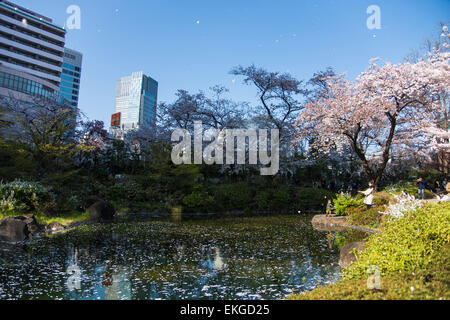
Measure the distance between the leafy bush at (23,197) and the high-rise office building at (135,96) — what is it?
14232 cm

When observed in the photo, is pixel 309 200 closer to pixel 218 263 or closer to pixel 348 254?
pixel 348 254

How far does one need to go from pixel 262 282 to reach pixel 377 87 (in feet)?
46.1

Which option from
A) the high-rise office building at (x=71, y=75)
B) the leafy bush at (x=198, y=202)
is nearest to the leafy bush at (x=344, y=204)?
the leafy bush at (x=198, y=202)

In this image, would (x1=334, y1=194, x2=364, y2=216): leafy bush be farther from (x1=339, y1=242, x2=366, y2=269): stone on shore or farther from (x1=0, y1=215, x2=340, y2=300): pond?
(x1=339, y1=242, x2=366, y2=269): stone on shore

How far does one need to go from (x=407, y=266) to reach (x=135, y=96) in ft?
569

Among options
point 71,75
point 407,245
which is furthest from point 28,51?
point 407,245

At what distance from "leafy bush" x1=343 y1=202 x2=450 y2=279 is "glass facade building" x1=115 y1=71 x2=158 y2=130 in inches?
5992

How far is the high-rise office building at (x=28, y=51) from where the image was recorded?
54.8m

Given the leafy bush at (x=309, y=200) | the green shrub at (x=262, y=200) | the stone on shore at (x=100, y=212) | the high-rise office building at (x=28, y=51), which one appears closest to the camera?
the stone on shore at (x=100, y=212)

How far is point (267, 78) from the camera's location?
22.2 metres

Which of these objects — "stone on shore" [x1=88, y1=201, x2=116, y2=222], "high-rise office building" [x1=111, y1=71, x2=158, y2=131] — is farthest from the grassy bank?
"high-rise office building" [x1=111, y1=71, x2=158, y2=131]

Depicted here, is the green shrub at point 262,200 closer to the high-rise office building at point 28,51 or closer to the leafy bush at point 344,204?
the leafy bush at point 344,204
